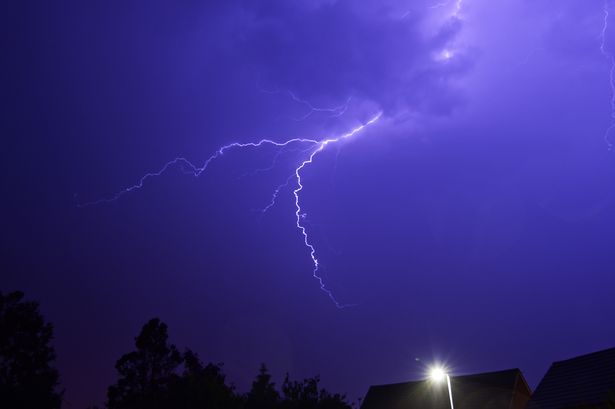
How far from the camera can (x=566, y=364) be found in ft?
71.9

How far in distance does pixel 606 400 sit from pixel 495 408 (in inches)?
545

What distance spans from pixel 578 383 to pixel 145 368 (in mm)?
22323

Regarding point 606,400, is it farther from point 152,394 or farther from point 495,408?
point 152,394

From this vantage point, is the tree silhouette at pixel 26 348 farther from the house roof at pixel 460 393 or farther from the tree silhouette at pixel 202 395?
the house roof at pixel 460 393

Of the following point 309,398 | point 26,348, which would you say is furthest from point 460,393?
point 26,348

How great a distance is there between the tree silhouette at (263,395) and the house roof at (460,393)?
808 centimetres

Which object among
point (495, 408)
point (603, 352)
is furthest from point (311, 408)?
point (603, 352)

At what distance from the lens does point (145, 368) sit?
98.4 ft

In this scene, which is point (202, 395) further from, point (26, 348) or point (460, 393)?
point (460, 393)

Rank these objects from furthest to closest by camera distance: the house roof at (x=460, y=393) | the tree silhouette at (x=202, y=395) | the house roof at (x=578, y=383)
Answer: the house roof at (x=460, y=393) → the tree silhouette at (x=202, y=395) → the house roof at (x=578, y=383)

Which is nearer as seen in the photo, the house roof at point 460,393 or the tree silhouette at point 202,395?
the tree silhouette at point 202,395

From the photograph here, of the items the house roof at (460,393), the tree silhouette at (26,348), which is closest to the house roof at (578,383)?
the house roof at (460,393)

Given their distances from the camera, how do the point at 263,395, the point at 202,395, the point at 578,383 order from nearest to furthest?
the point at 578,383
the point at 202,395
the point at 263,395

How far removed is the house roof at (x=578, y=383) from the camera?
19.2 meters
